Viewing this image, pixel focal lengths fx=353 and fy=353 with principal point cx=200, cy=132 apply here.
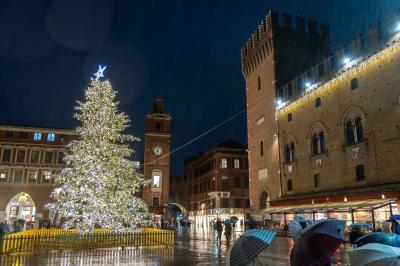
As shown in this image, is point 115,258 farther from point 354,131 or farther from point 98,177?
point 354,131

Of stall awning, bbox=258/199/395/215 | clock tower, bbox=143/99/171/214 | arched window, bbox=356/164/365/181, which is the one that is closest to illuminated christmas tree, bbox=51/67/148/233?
stall awning, bbox=258/199/395/215

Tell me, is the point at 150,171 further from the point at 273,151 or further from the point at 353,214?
the point at 353,214

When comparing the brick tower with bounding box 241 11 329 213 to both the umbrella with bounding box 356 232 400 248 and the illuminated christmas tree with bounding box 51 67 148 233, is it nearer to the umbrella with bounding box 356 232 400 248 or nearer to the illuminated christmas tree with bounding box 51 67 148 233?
the illuminated christmas tree with bounding box 51 67 148 233

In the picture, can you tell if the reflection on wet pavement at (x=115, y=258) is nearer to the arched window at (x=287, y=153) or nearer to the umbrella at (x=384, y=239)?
the umbrella at (x=384, y=239)

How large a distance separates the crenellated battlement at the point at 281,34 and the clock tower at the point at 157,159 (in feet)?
79.6

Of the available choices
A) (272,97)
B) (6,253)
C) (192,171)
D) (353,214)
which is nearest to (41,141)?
(192,171)

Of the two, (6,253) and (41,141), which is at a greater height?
(41,141)

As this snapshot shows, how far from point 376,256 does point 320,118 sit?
1009 inches

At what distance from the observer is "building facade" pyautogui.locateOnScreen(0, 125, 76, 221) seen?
54500 mm

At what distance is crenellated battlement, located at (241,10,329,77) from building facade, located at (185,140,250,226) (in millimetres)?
25116

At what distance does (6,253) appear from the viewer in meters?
16.4

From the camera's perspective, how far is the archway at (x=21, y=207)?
5375 cm

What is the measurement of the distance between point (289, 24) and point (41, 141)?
42611mm

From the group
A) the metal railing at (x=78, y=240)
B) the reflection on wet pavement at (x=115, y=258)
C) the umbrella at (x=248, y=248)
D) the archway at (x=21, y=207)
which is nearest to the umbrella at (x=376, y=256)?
the umbrella at (x=248, y=248)
